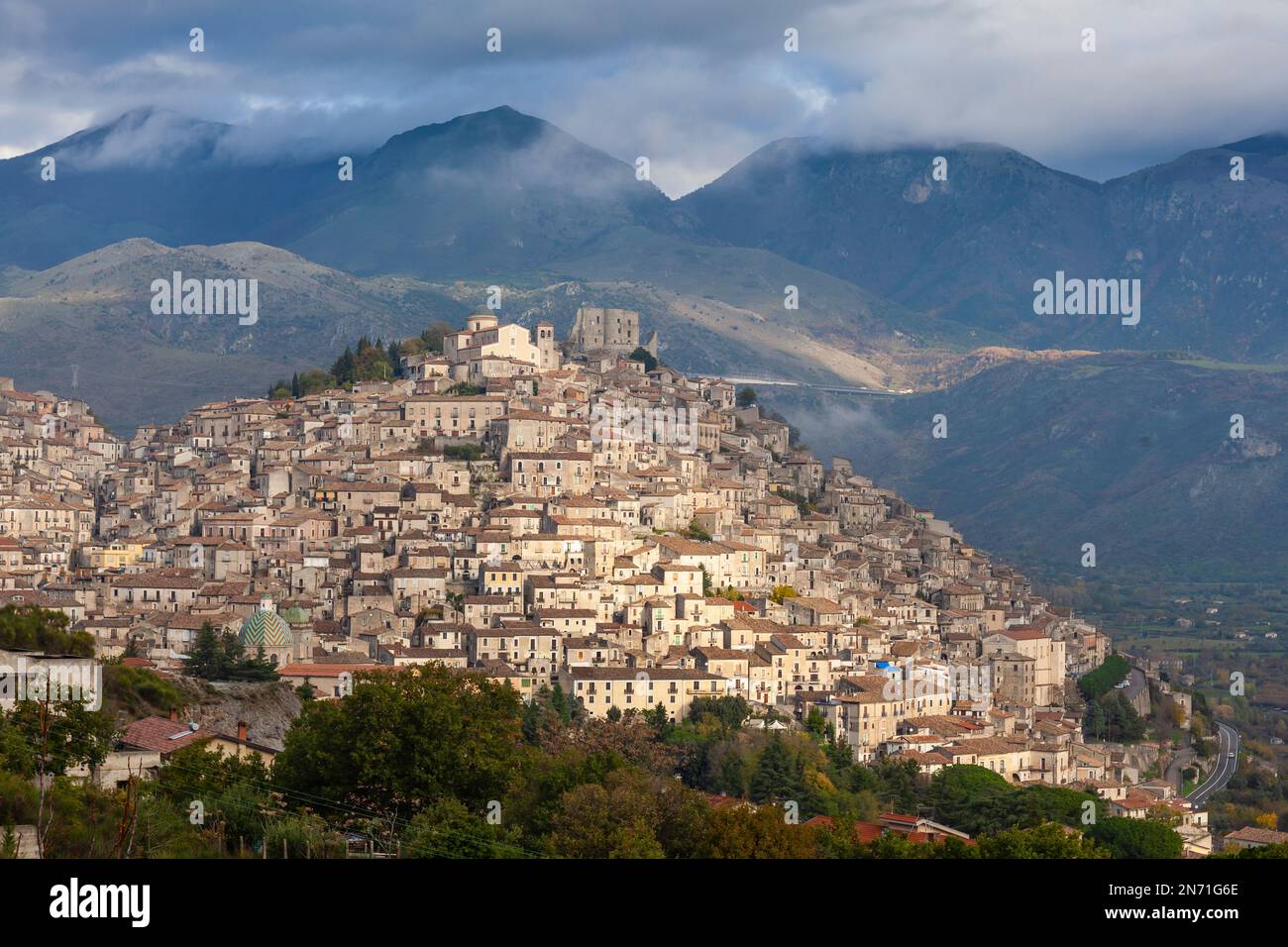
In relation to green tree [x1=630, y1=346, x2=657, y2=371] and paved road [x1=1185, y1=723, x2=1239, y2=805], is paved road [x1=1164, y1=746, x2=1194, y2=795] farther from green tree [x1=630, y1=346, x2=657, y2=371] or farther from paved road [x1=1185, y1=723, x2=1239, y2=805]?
green tree [x1=630, y1=346, x2=657, y2=371]

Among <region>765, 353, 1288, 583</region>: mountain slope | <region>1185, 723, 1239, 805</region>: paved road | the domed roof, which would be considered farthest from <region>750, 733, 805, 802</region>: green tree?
<region>765, 353, 1288, 583</region>: mountain slope

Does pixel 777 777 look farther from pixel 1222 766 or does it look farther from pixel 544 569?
pixel 1222 766

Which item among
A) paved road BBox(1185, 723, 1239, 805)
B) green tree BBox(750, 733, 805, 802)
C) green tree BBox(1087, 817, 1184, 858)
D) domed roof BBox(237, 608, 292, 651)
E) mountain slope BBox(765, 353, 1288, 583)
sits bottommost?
paved road BBox(1185, 723, 1239, 805)

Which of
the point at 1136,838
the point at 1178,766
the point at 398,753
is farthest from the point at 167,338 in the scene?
the point at 398,753

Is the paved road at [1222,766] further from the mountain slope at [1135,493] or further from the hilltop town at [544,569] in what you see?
the mountain slope at [1135,493]

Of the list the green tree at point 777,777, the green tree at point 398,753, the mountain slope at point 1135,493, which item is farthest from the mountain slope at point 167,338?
the green tree at point 398,753

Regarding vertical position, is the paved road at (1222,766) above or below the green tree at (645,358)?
below
